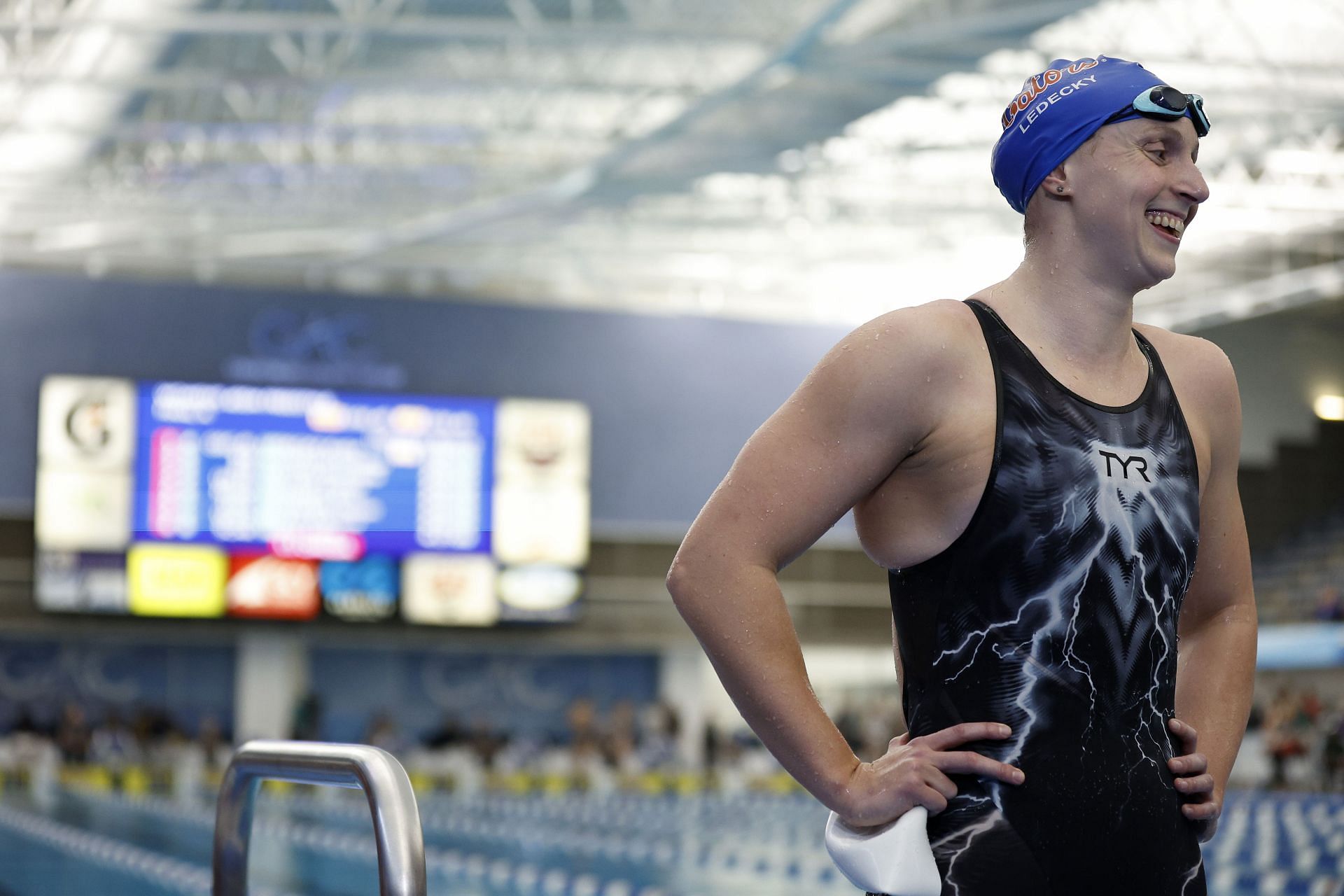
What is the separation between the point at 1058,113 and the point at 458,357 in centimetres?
2455

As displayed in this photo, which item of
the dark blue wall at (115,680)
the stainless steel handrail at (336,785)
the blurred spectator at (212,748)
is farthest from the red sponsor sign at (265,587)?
the stainless steel handrail at (336,785)

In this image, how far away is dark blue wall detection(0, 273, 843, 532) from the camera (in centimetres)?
2450

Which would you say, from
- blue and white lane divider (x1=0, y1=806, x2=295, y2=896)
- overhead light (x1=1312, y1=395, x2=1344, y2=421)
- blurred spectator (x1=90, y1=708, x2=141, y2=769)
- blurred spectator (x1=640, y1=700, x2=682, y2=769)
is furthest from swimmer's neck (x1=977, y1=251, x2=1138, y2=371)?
overhead light (x1=1312, y1=395, x2=1344, y2=421)

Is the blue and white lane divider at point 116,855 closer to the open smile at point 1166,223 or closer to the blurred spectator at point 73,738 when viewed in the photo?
the blurred spectator at point 73,738

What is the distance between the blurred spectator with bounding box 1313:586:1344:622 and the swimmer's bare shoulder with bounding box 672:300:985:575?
22.9m

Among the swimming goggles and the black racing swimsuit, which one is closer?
the black racing swimsuit

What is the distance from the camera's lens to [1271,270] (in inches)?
1054

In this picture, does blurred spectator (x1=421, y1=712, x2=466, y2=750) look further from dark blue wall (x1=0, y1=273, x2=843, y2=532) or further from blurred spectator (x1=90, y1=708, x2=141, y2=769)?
dark blue wall (x1=0, y1=273, x2=843, y2=532)

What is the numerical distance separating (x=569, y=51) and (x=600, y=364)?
26.5 ft

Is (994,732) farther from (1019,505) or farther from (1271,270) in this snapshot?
(1271,270)

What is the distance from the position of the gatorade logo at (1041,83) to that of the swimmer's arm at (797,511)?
0.27 metres

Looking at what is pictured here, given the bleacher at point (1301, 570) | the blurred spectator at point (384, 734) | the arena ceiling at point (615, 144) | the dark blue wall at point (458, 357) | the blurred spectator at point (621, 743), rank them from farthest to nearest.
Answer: the bleacher at point (1301, 570) < the dark blue wall at point (458, 357) < the blurred spectator at point (621, 743) < the blurred spectator at point (384, 734) < the arena ceiling at point (615, 144)

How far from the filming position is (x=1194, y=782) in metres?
1.67

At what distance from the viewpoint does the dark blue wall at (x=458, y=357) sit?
24.5 meters
